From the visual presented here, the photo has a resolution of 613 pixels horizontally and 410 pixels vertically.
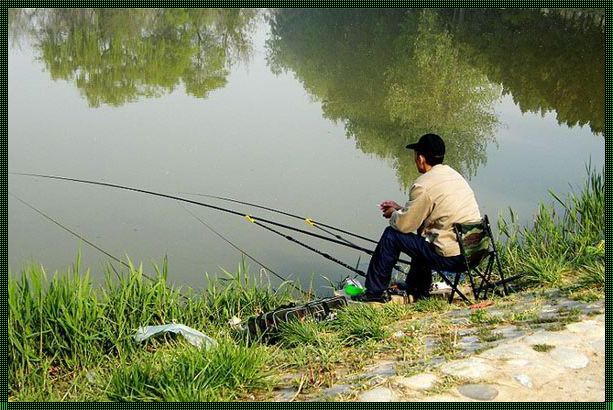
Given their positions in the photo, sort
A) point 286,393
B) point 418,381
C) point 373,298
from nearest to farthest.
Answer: point 418,381, point 286,393, point 373,298

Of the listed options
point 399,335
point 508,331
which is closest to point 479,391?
point 508,331

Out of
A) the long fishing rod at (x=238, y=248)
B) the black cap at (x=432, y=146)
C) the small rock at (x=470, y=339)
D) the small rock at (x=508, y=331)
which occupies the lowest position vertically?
the long fishing rod at (x=238, y=248)

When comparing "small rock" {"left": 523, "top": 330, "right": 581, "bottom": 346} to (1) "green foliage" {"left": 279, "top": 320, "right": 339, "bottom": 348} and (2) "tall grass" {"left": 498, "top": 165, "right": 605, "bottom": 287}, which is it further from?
(2) "tall grass" {"left": 498, "top": 165, "right": 605, "bottom": 287}

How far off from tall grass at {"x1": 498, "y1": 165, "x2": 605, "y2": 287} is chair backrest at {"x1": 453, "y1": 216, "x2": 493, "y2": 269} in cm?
59

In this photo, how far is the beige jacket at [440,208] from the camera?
13.6 feet

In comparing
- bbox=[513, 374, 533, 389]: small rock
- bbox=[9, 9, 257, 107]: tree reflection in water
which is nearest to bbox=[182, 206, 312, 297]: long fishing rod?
bbox=[513, 374, 533, 389]: small rock

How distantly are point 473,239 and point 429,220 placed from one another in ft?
0.98

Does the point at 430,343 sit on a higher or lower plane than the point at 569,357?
lower

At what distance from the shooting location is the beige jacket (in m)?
4.16

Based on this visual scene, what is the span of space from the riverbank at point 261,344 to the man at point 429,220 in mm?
250

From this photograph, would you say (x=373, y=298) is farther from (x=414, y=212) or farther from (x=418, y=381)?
(x=418, y=381)


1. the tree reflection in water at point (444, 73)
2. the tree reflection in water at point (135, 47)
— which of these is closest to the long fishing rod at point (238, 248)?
the tree reflection in water at point (444, 73)

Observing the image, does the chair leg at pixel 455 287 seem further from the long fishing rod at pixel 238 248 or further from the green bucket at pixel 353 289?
the long fishing rod at pixel 238 248

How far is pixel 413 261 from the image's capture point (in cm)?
454
